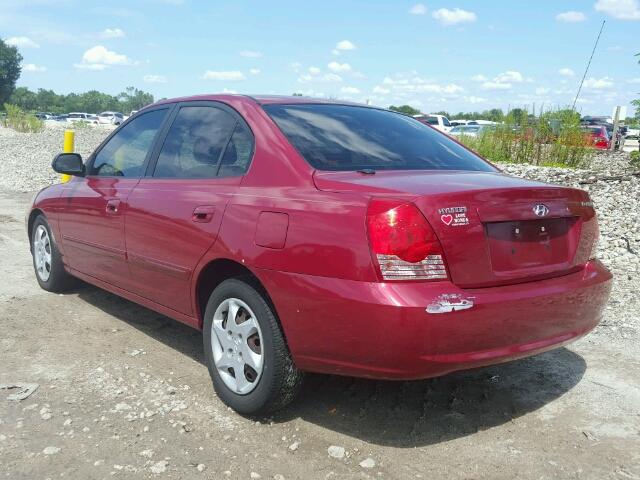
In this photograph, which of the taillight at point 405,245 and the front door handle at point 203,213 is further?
the front door handle at point 203,213

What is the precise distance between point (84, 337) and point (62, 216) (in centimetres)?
116

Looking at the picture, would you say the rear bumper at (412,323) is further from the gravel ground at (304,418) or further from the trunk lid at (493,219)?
the gravel ground at (304,418)

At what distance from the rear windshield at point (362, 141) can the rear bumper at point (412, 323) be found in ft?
2.50

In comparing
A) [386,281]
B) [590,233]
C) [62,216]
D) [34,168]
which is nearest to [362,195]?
[386,281]

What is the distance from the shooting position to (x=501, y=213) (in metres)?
2.99

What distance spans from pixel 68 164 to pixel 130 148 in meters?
0.62

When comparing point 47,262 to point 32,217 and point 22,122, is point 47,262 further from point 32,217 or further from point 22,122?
point 22,122

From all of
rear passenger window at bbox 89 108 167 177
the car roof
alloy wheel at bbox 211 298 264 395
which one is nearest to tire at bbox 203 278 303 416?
alloy wheel at bbox 211 298 264 395

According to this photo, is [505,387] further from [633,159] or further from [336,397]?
Answer: [633,159]

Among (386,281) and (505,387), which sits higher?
(386,281)

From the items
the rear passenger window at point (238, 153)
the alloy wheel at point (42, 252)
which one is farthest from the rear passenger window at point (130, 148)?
the alloy wheel at point (42, 252)

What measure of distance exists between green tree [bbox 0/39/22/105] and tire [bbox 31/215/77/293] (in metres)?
94.3

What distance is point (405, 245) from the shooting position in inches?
111

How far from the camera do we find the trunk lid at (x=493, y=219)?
9.45ft
